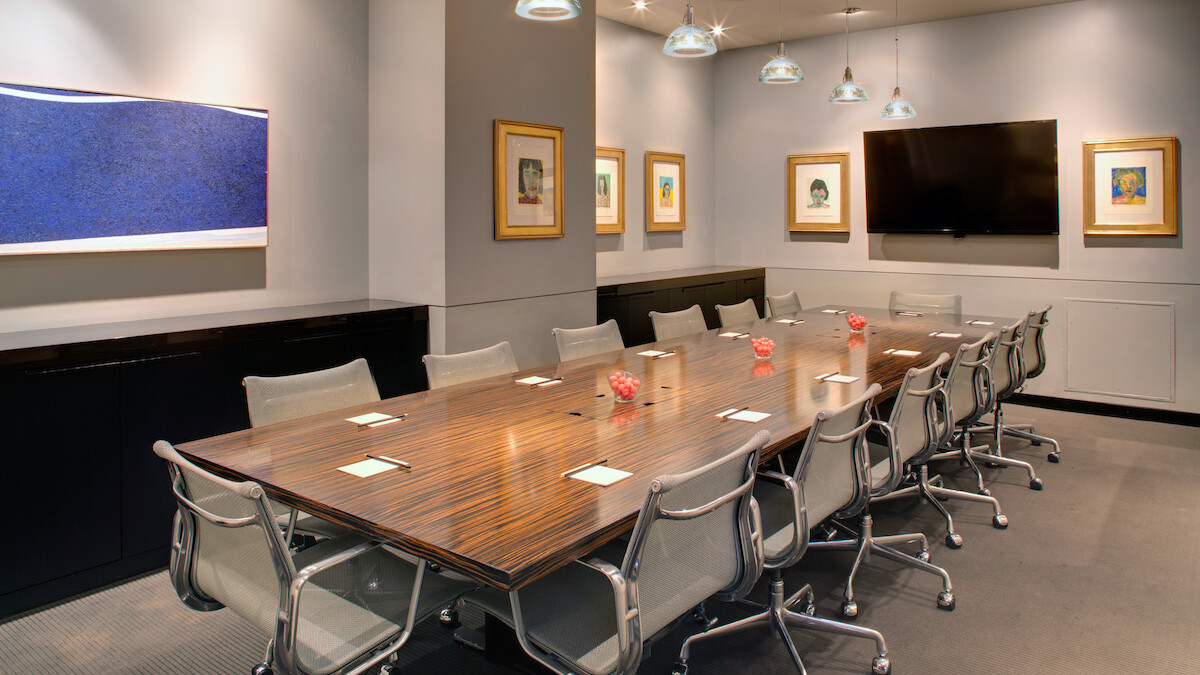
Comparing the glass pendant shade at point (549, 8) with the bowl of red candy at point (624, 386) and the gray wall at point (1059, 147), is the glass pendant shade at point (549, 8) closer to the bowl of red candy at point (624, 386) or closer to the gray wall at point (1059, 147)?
the bowl of red candy at point (624, 386)

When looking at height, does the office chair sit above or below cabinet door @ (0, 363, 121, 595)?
above

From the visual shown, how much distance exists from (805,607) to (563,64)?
380cm

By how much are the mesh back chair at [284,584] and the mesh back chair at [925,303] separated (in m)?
5.30

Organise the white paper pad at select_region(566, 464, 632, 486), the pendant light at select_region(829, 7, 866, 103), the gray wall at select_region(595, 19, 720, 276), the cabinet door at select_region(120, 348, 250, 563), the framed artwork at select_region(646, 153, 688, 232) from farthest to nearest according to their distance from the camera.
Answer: the framed artwork at select_region(646, 153, 688, 232) → the gray wall at select_region(595, 19, 720, 276) → the pendant light at select_region(829, 7, 866, 103) → the cabinet door at select_region(120, 348, 250, 563) → the white paper pad at select_region(566, 464, 632, 486)

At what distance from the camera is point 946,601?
337 centimetres

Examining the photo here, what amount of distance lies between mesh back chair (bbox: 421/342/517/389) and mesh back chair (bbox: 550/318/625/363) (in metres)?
0.40

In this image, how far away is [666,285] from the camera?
7.07 meters

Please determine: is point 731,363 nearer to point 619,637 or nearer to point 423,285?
point 423,285

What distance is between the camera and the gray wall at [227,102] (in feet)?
12.6

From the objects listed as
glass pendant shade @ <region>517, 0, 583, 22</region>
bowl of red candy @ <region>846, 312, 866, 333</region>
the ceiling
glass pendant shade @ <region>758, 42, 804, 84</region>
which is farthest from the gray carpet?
the ceiling

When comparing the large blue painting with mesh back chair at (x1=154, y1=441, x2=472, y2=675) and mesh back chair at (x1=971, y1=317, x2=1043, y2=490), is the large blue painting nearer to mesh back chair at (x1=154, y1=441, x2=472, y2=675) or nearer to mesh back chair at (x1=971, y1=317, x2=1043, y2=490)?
mesh back chair at (x1=154, y1=441, x2=472, y2=675)

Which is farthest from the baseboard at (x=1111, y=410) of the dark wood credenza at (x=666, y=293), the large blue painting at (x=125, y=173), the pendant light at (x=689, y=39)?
the large blue painting at (x=125, y=173)

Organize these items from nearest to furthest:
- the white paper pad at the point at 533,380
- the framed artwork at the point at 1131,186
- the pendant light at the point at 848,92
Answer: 1. the white paper pad at the point at 533,380
2. the pendant light at the point at 848,92
3. the framed artwork at the point at 1131,186

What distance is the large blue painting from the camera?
12.3ft
